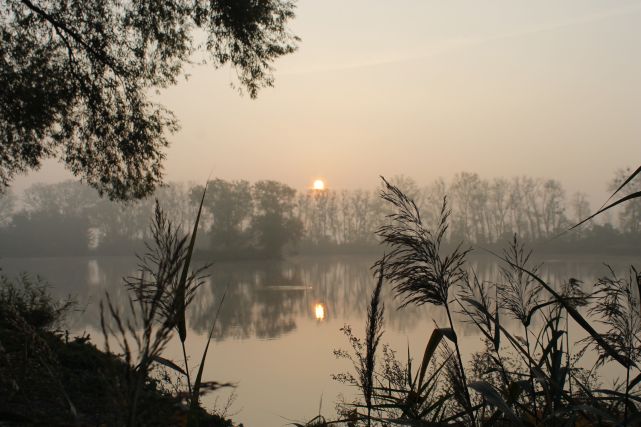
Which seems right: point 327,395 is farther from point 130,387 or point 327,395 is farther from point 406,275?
point 130,387

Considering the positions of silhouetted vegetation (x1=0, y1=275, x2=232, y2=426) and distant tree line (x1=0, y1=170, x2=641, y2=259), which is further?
distant tree line (x1=0, y1=170, x2=641, y2=259)

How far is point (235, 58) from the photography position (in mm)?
10727

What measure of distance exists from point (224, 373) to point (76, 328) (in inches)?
316

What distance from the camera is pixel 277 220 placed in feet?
179

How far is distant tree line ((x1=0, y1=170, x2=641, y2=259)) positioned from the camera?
2153 inches

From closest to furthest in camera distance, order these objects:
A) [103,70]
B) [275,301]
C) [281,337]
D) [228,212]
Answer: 1. [103,70]
2. [281,337]
3. [275,301]
4. [228,212]

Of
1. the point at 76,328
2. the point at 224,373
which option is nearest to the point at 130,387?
the point at 224,373

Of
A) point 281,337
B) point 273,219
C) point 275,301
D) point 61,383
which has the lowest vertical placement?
point 281,337

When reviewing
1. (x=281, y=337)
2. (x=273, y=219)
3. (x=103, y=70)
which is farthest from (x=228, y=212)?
(x=103, y=70)

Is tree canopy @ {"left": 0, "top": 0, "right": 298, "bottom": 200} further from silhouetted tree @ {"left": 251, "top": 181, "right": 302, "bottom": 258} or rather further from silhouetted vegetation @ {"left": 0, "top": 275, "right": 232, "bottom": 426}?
silhouetted tree @ {"left": 251, "top": 181, "right": 302, "bottom": 258}

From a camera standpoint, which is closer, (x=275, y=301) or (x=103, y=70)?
(x=103, y=70)

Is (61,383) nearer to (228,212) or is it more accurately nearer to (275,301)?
(275,301)

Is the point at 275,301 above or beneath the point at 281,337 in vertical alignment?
above

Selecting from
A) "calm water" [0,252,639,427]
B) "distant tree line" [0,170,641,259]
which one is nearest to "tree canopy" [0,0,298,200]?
"calm water" [0,252,639,427]
